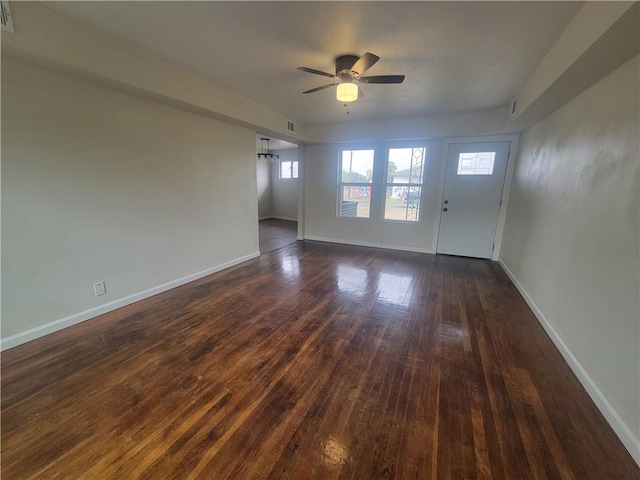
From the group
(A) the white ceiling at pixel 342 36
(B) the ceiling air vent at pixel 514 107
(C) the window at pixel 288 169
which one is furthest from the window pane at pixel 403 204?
(C) the window at pixel 288 169

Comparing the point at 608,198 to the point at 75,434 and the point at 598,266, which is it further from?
the point at 75,434

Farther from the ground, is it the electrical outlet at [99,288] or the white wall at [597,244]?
the white wall at [597,244]

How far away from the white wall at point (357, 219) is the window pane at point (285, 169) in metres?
3.24

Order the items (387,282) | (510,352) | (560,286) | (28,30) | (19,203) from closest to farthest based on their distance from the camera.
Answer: (28,30) → (19,203) → (510,352) → (560,286) → (387,282)

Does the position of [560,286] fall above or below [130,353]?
above

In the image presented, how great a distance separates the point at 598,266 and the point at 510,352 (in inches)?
36.6

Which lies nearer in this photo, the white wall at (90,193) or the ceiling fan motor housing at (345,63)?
the white wall at (90,193)

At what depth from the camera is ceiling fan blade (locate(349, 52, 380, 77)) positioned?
86.4 inches

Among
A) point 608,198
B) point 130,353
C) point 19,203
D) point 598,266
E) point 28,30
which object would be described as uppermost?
point 28,30

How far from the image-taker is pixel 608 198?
6.02ft

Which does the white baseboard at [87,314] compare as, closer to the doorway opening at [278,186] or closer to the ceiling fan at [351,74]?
the ceiling fan at [351,74]

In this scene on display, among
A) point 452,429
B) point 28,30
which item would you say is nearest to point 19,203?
point 28,30

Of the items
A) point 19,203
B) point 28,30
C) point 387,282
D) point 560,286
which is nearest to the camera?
point 28,30

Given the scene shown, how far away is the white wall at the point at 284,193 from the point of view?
9078 mm
